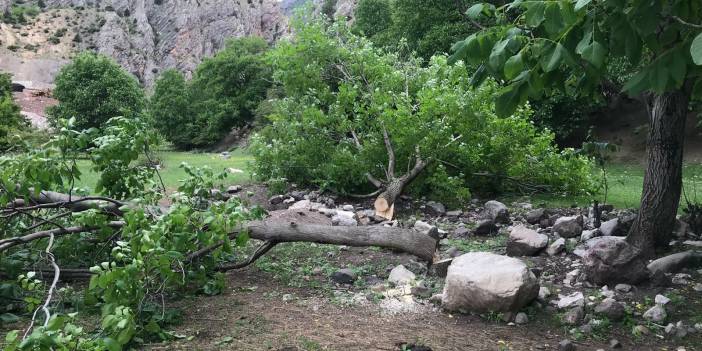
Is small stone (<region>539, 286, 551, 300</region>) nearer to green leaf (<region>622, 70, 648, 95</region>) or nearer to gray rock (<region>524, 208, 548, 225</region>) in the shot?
green leaf (<region>622, 70, 648, 95</region>)

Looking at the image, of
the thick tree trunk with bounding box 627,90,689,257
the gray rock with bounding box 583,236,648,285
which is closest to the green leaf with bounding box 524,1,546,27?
the gray rock with bounding box 583,236,648,285

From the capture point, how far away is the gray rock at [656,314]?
12.4 ft

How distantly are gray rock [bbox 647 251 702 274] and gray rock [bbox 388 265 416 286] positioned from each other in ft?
6.99

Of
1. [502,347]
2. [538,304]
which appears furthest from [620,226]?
[502,347]

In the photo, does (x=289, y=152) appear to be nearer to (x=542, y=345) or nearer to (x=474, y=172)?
(x=474, y=172)

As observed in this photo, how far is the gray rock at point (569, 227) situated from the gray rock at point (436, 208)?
2353 millimetres

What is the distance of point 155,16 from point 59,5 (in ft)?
51.4

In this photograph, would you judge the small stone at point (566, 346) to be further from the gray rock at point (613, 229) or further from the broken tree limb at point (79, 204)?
the broken tree limb at point (79, 204)

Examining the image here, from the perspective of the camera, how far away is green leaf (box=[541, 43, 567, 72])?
205 cm

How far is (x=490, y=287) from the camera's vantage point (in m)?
4.02

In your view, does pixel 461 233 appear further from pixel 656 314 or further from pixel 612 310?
pixel 656 314

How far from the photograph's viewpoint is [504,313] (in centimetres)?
401

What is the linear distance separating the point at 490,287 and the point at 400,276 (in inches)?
42.6

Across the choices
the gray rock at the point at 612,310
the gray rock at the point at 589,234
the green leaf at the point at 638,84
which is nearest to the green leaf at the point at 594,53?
the green leaf at the point at 638,84
